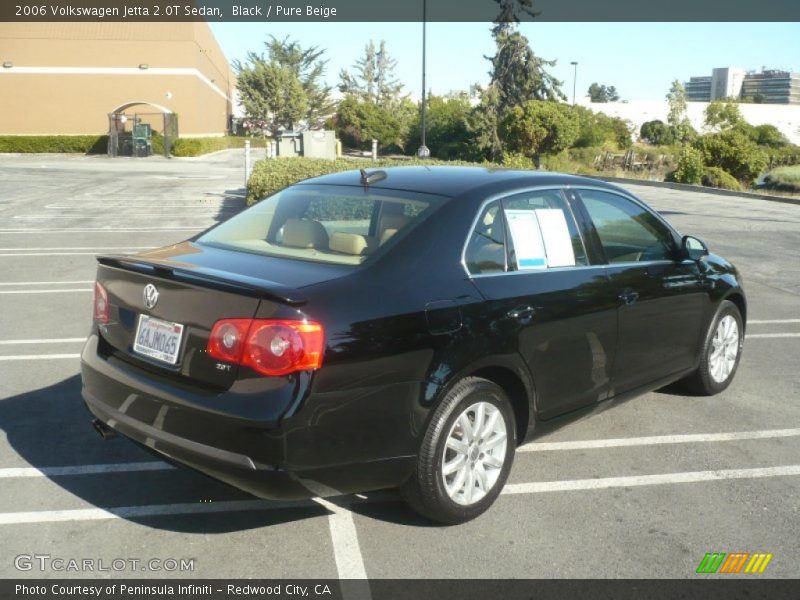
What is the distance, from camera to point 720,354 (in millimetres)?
5793

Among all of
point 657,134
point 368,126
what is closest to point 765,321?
point 368,126

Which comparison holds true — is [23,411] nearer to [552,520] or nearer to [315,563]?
[315,563]

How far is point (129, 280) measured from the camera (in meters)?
3.72

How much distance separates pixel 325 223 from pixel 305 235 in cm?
14

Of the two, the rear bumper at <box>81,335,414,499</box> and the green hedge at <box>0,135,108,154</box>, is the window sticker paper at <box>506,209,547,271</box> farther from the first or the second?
the green hedge at <box>0,135,108,154</box>

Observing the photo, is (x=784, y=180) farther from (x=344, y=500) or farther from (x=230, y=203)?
(x=344, y=500)

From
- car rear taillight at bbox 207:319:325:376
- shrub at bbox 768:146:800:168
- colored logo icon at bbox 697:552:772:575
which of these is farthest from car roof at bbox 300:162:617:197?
shrub at bbox 768:146:800:168

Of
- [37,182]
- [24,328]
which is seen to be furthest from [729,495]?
[37,182]

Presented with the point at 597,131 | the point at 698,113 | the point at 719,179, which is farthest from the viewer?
the point at 698,113

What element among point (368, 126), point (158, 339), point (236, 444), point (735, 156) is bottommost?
point (236, 444)

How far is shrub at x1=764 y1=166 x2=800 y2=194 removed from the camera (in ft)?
105

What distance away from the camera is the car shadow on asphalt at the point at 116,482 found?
12.6 ft

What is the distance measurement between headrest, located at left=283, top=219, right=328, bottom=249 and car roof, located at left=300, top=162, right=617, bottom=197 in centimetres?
41

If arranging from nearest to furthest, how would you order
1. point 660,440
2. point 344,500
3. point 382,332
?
point 382,332, point 344,500, point 660,440
